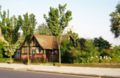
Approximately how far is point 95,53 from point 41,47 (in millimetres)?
18526

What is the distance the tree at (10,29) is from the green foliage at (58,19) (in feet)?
23.6

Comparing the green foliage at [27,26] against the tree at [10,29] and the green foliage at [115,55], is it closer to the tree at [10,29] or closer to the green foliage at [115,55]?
the tree at [10,29]

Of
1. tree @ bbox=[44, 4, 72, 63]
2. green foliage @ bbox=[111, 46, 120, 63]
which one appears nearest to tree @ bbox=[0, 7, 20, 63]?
tree @ bbox=[44, 4, 72, 63]

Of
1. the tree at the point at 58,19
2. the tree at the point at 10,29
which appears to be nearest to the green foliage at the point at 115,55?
the tree at the point at 58,19

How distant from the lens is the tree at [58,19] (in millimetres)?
56781

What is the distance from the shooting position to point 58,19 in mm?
57375

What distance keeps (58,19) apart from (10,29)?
32.3ft

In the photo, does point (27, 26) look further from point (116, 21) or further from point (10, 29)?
point (116, 21)

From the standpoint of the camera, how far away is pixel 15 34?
62.3m

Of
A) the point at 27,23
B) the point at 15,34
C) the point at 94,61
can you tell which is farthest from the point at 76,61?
the point at 27,23

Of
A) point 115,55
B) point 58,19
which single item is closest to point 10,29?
point 58,19

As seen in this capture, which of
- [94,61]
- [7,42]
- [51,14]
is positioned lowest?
[94,61]

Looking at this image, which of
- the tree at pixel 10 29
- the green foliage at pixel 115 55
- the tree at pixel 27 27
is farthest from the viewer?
the tree at pixel 27 27

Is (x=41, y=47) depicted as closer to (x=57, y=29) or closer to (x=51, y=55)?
(x=51, y=55)
